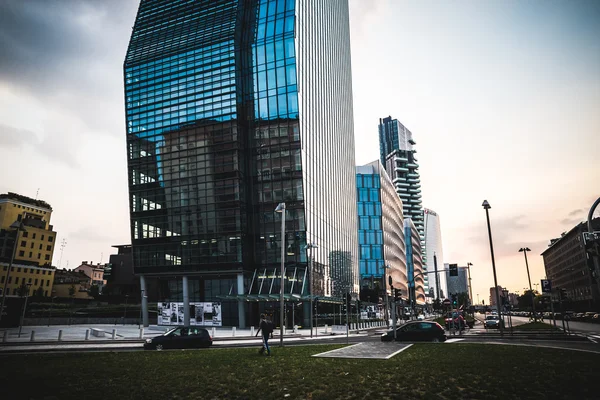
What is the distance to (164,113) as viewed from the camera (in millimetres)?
62594

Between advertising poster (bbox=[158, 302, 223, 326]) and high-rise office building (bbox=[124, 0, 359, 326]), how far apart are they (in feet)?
11.5

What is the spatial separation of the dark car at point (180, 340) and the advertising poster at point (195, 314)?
2688 centimetres

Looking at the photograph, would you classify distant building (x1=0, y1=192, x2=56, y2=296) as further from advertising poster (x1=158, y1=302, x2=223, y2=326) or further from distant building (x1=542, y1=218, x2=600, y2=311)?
distant building (x1=542, y1=218, x2=600, y2=311)

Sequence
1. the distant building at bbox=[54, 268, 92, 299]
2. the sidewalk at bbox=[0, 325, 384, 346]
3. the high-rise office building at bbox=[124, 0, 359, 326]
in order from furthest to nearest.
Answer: the distant building at bbox=[54, 268, 92, 299] < the high-rise office building at bbox=[124, 0, 359, 326] < the sidewalk at bbox=[0, 325, 384, 346]

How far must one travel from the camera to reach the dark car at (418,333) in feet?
83.3

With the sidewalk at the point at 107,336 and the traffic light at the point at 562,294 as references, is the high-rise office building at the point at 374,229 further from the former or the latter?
the traffic light at the point at 562,294

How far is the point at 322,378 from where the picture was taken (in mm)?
11242

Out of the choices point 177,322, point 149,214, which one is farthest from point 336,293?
point 149,214

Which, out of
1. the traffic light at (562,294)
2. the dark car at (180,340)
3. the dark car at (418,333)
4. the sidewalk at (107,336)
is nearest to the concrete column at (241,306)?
the sidewalk at (107,336)

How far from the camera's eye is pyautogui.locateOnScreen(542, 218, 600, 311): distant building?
11200cm

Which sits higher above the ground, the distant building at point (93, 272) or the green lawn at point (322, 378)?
the distant building at point (93, 272)

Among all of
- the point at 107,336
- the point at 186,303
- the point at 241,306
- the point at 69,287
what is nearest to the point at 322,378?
the point at 107,336

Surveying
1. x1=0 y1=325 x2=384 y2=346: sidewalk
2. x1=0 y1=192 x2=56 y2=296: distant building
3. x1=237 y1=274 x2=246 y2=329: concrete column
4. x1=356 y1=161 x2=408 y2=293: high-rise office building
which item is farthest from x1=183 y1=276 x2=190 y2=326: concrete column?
x1=0 y1=192 x2=56 y2=296: distant building

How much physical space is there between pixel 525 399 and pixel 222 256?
52.5 meters
